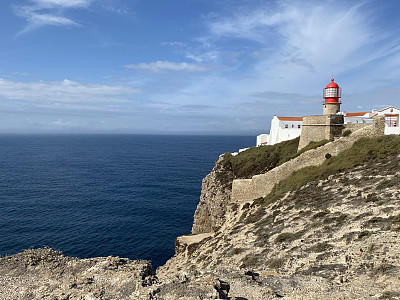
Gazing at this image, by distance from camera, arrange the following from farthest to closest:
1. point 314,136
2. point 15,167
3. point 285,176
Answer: point 15,167 → point 314,136 → point 285,176

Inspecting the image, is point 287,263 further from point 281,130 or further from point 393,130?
point 281,130

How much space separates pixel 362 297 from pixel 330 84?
111 ft

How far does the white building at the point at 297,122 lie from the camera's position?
138ft

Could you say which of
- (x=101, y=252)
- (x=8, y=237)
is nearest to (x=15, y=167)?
(x=8, y=237)

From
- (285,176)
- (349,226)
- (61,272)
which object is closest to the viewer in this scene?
(61,272)

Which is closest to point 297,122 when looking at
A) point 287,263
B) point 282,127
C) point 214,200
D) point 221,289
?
point 282,127

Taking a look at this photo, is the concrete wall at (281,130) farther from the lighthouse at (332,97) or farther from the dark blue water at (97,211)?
the dark blue water at (97,211)

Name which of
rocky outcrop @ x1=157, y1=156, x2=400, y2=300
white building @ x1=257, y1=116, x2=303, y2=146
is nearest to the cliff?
rocky outcrop @ x1=157, y1=156, x2=400, y2=300

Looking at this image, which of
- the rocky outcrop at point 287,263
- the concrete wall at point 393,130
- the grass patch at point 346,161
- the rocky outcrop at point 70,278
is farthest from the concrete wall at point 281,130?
the rocky outcrop at point 70,278

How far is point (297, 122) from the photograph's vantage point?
180 ft

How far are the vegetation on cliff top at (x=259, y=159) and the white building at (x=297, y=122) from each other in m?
6.84

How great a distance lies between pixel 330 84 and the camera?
3594 cm

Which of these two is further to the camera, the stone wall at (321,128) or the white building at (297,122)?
the white building at (297,122)

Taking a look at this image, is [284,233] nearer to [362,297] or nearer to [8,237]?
[362,297]
